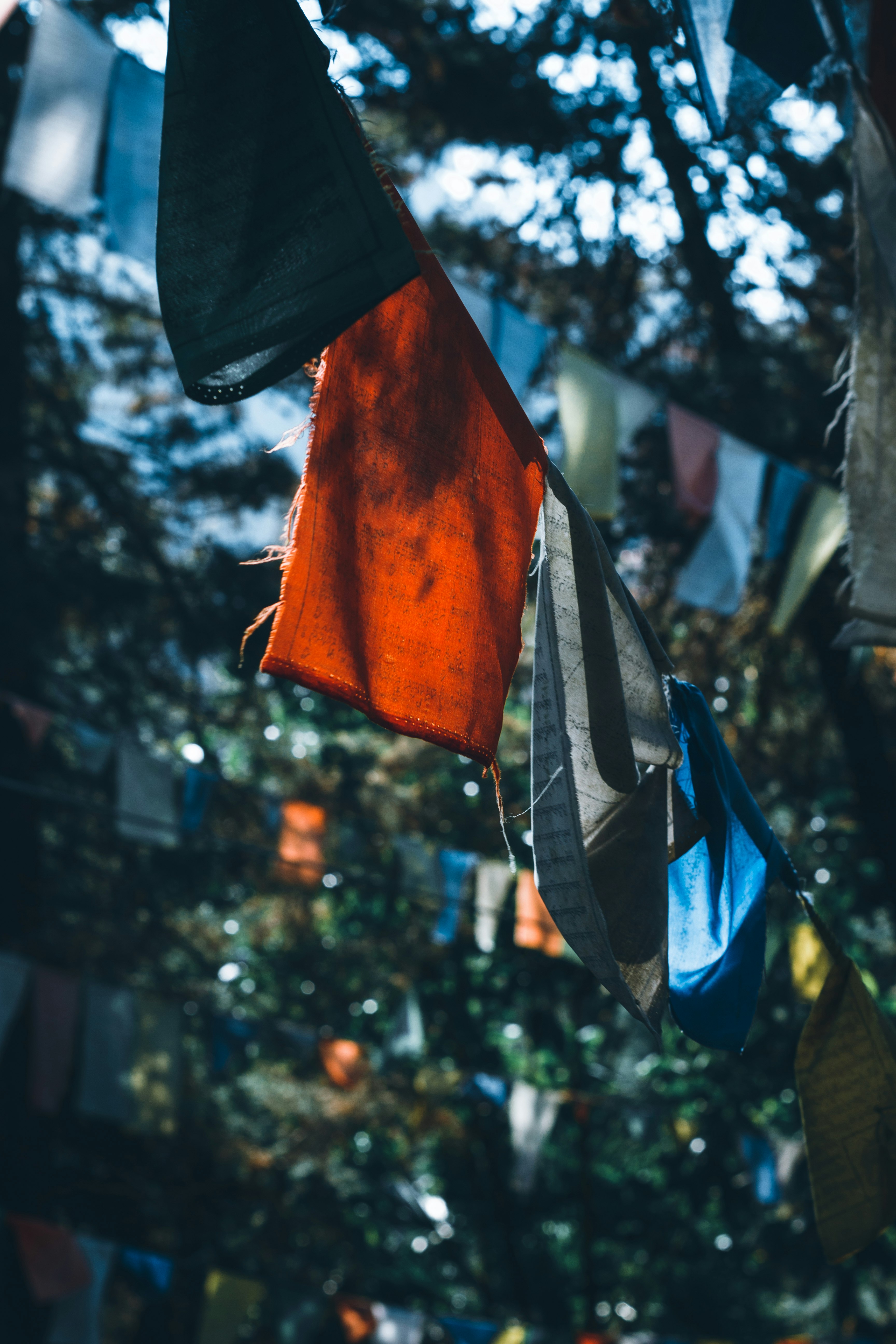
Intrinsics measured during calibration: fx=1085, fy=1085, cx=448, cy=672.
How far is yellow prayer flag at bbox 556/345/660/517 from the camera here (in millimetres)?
5539

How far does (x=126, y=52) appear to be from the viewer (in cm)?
446

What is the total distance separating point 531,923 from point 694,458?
3.84m

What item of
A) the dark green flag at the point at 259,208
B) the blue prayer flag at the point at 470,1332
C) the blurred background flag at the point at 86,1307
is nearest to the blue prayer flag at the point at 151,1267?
the blurred background flag at the point at 86,1307

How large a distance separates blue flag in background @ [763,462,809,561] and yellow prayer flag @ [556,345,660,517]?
2.81 ft

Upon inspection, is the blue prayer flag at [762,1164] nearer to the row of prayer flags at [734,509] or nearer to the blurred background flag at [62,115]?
the row of prayer flags at [734,509]

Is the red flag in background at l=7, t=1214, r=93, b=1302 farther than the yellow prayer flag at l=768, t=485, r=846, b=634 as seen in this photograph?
Yes

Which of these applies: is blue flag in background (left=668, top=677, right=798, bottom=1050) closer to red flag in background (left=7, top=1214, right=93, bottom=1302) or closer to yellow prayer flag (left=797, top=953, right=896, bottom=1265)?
yellow prayer flag (left=797, top=953, right=896, bottom=1265)

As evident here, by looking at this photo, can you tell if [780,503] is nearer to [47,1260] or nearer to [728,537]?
[728,537]

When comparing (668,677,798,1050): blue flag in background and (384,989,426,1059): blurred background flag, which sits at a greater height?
(384,989,426,1059): blurred background flag

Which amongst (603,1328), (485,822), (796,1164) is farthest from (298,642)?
(603,1328)

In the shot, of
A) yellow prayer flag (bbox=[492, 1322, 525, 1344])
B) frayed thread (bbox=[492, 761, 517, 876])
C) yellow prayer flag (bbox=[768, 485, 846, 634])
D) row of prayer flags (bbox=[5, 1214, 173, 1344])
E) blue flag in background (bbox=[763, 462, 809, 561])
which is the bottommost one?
yellow prayer flag (bbox=[492, 1322, 525, 1344])

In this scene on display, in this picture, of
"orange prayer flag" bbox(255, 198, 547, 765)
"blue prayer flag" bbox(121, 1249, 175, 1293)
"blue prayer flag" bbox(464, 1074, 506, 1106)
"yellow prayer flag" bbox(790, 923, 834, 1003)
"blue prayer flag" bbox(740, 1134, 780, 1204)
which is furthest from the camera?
"blue prayer flag" bbox(464, 1074, 506, 1106)

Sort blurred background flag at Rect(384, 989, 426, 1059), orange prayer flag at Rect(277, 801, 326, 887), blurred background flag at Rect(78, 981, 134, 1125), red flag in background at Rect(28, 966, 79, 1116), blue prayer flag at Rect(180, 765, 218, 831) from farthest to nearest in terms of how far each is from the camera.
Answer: blurred background flag at Rect(384, 989, 426, 1059), orange prayer flag at Rect(277, 801, 326, 887), blue prayer flag at Rect(180, 765, 218, 831), blurred background flag at Rect(78, 981, 134, 1125), red flag in background at Rect(28, 966, 79, 1116)

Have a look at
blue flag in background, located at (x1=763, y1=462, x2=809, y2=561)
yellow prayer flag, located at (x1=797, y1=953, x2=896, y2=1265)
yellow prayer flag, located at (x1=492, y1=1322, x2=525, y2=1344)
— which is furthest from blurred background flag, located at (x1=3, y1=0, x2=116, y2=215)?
yellow prayer flag, located at (x1=492, y1=1322, x2=525, y2=1344)
